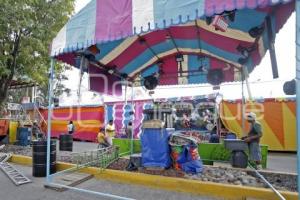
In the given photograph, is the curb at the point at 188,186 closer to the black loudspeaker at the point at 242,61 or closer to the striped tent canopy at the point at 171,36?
the striped tent canopy at the point at 171,36

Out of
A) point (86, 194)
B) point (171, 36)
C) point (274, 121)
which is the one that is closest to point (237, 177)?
point (86, 194)

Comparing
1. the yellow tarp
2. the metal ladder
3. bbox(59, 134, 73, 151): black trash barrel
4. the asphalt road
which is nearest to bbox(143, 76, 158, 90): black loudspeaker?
the asphalt road

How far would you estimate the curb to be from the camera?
5996 millimetres

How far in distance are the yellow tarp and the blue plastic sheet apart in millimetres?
8865

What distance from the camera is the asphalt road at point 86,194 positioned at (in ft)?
20.5

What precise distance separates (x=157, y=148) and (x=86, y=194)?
215cm

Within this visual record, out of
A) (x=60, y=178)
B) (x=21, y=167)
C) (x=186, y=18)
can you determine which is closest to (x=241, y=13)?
(x=186, y=18)

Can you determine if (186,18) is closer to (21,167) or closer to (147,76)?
(147,76)

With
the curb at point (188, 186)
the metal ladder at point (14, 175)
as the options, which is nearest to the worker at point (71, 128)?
the metal ladder at point (14, 175)

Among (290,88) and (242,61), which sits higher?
(242,61)

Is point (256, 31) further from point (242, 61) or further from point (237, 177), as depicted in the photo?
point (237, 177)

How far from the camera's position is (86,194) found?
649cm

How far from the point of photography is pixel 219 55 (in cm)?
907

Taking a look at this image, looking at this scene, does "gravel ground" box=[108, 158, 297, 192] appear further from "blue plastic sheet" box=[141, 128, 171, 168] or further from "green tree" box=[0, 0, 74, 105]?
"green tree" box=[0, 0, 74, 105]
